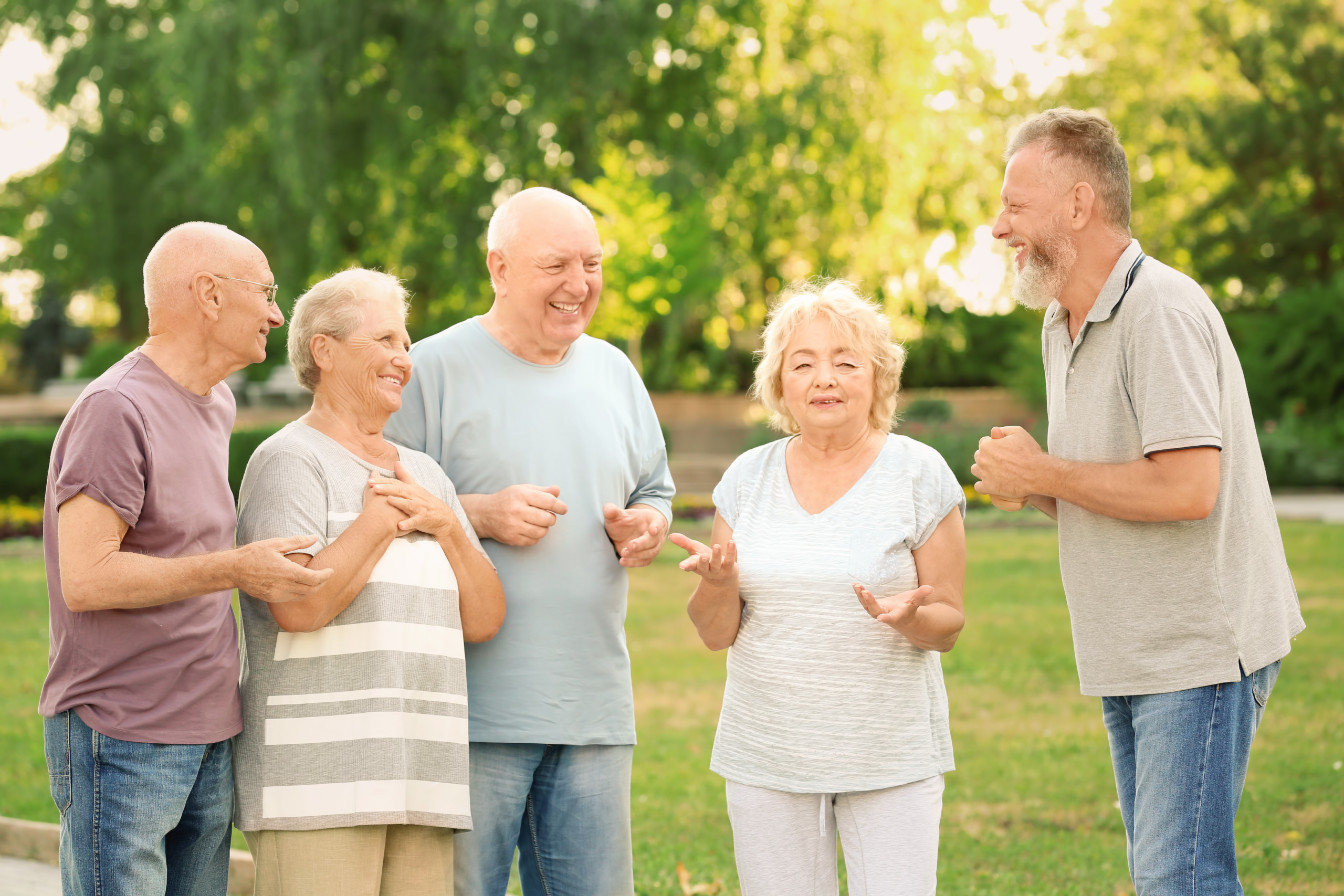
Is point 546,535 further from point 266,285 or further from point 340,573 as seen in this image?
point 266,285

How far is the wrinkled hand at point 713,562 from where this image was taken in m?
2.98

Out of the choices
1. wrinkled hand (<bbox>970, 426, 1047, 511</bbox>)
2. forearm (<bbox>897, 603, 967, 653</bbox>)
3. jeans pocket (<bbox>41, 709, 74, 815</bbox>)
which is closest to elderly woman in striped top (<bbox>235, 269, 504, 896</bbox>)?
jeans pocket (<bbox>41, 709, 74, 815</bbox>)

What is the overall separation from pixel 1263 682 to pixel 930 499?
32.9 inches

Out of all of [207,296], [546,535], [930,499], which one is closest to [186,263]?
[207,296]

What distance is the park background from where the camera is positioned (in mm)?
20219

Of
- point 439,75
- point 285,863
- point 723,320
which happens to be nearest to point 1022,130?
point 285,863

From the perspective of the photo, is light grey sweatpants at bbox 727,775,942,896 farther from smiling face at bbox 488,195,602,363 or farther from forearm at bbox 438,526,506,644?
smiling face at bbox 488,195,602,363

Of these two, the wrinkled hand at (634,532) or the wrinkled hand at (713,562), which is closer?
the wrinkled hand at (713,562)

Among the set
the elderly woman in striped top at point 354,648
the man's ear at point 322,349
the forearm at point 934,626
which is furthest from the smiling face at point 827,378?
the man's ear at point 322,349

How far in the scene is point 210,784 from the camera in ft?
9.34

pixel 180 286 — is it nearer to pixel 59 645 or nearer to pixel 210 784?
pixel 59 645

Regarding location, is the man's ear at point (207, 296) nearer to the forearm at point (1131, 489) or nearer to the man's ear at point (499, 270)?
the man's ear at point (499, 270)

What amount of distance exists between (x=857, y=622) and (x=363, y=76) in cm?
2051

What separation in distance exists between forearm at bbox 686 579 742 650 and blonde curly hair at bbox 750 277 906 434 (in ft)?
1.52
